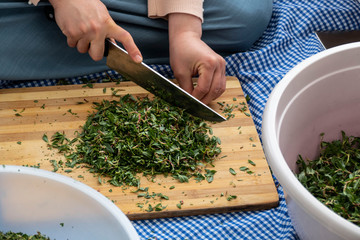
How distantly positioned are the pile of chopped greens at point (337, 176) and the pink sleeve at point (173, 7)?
0.64 m

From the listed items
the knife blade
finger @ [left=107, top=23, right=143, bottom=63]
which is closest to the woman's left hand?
the knife blade

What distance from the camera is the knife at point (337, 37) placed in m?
1.97

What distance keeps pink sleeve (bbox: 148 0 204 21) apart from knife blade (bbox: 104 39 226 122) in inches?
11.7

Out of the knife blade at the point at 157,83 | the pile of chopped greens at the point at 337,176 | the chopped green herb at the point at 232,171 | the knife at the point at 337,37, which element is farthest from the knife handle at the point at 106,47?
the knife at the point at 337,37

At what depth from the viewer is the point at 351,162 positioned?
1176 mm

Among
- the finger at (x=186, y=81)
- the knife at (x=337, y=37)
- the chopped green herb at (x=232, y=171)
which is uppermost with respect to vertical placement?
the finger at (x=186, y=81)

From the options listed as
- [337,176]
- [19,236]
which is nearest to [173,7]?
[337,176]

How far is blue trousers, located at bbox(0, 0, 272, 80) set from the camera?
5.15 feet

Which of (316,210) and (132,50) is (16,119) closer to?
(132,50)

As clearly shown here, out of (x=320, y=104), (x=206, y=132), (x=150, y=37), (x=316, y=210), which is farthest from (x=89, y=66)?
(x=316, y=210)

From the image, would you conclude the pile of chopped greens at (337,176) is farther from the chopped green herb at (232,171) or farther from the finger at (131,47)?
the finger at (131,47)

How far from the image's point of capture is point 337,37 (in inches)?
78.6

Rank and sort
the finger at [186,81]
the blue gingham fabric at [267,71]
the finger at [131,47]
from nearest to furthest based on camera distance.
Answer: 1. the blue gingham fabric at [267,71]
2. the finger at [131,47]
3. the finger at [186,81]

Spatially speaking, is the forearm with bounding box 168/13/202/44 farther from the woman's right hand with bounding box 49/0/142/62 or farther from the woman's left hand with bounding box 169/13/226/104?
the woman's right hand with bounding box 49/0/142/62
